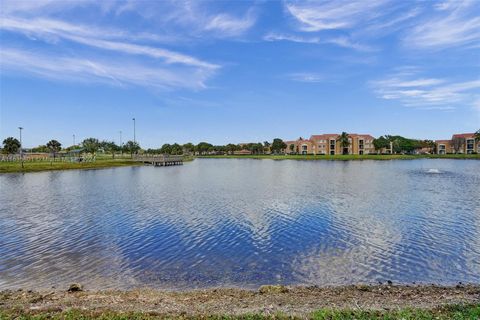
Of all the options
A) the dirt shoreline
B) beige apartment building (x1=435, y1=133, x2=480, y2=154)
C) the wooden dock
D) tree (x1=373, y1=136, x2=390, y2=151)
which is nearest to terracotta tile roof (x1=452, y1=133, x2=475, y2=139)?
beige apartment building (x1=435, y1=133, x2=480, y2=154)

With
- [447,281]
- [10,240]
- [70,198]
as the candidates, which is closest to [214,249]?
[447,281]

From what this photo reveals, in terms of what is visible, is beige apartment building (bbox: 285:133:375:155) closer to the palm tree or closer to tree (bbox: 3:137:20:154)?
the palm tree

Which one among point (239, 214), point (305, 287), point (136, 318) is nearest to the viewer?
point (136, 318)

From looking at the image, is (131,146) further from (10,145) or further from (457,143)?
(457,143)

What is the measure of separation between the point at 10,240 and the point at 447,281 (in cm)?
2092

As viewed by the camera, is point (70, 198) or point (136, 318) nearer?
point (136, 318)

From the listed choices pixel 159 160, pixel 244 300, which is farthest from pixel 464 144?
pixel 244 300

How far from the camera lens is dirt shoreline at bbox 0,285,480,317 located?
8680 mm

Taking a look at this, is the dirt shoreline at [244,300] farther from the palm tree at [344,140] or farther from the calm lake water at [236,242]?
the palm tree at [344,140]

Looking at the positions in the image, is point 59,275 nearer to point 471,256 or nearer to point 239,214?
point 239,214

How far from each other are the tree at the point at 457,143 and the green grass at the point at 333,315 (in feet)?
701

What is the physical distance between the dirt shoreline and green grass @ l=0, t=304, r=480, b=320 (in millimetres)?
280

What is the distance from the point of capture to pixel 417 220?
73.4 ft

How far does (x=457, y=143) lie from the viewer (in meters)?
187
